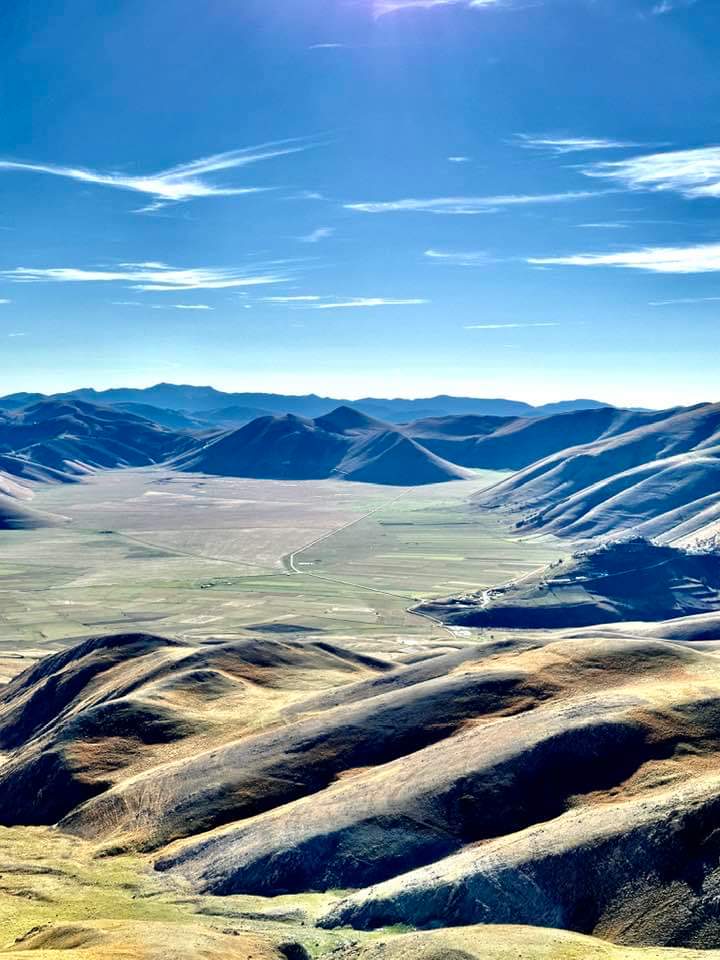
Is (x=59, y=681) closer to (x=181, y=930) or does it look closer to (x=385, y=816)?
(x=385, y=816)

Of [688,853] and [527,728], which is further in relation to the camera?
[527,728]

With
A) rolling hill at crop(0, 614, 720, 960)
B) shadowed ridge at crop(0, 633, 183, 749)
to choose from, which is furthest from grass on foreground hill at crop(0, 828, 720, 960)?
shadowed ridge at crop(0, 633, 183, 749)

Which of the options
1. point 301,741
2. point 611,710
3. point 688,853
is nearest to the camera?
point 688,853

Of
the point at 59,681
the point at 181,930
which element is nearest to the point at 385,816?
the point at 181,930

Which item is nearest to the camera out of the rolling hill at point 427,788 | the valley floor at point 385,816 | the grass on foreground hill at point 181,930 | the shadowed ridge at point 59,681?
the grass on foreground hill at point 181,930

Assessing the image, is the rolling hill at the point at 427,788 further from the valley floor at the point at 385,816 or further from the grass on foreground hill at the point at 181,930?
the grass on foreground hill at the point at 181,930

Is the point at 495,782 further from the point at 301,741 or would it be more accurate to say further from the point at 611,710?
the point at 301,741

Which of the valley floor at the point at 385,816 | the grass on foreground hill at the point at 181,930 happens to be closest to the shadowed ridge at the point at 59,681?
the valley floor at the point at 385,816

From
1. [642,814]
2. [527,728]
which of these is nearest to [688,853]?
[642,814]

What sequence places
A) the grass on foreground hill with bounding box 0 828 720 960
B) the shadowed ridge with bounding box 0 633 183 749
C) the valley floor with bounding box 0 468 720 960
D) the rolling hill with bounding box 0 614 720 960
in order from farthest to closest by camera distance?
the shadowed ridge with bounding box 0 633 183 749, the rolling hill with bounding box 0 614 720 960, the valley floor with bounding box 0 468 720 960, the grass on foreground hill with bounding box 0 828 720 960

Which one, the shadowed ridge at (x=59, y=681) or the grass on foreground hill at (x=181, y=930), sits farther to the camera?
the shadowed ridge at (x=59, y=681)

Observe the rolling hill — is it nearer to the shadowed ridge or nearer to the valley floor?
the valley floor
